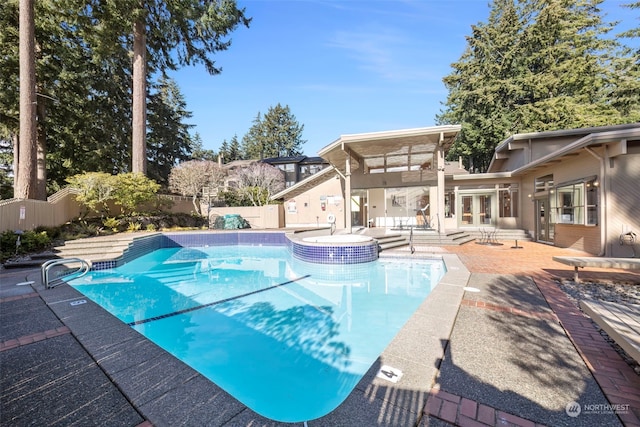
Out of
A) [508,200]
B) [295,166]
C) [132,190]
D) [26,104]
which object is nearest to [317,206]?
[132,190]

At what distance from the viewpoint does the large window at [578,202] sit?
8203 mm

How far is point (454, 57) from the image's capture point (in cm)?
2552

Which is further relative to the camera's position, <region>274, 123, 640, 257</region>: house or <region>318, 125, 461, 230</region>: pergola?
<region>318, 125, 461, 230</region>: pergola

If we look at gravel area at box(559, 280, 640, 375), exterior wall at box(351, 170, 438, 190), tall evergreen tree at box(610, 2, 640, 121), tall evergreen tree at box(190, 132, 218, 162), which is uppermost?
tall evergreen tree at box(190, 132, 218, 162)

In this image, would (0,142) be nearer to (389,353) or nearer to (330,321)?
(330,321)

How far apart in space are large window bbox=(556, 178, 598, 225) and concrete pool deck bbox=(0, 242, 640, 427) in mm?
6519

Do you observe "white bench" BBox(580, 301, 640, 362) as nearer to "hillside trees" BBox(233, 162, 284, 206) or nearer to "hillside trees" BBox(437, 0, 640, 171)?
"hillside trees" BBox(233, 162, 284, 206)

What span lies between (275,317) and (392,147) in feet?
32.8

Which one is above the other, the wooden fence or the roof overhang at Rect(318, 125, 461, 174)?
the roof overhang at Rect(318, 125, 461, 174)

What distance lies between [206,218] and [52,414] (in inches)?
722

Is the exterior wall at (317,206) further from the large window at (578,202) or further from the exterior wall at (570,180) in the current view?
the large window at (578,202)

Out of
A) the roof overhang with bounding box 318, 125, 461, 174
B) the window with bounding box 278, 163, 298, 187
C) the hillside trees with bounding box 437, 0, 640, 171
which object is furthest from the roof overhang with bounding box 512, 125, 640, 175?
the window with bounding box 278, 163, 298, 187

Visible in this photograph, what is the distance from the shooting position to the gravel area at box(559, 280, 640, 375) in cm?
435

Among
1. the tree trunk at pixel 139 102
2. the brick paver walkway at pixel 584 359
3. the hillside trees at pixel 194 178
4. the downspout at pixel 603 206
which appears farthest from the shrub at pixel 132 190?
the downspout at pixel 603 206
